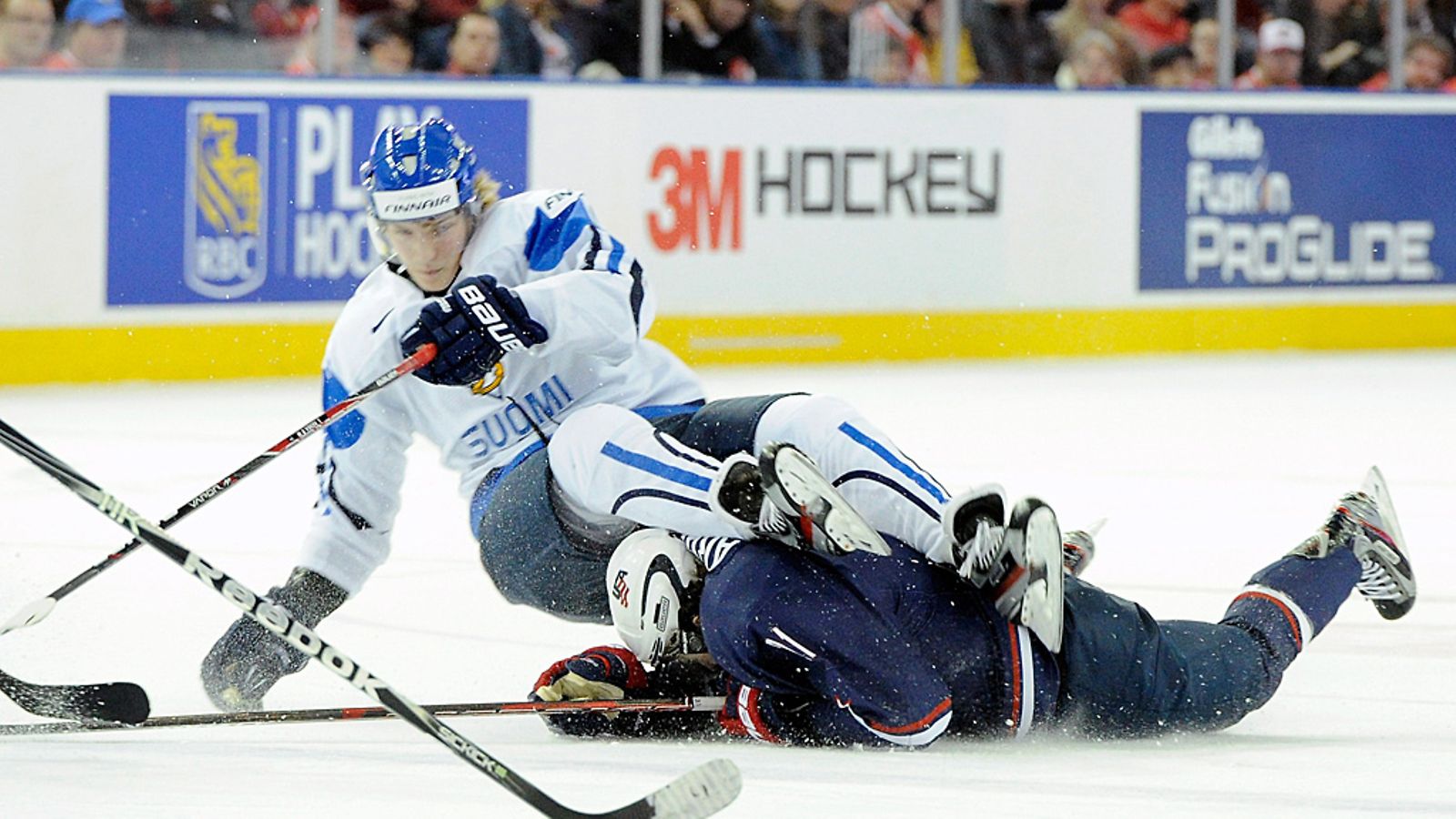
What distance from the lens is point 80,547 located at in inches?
183

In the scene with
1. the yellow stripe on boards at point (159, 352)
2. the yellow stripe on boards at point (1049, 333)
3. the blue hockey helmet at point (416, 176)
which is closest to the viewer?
the blue hockey helmet at point (416, 176)

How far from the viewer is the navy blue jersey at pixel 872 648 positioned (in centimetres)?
294

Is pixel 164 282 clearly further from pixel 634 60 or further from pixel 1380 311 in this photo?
pixel 1380 311

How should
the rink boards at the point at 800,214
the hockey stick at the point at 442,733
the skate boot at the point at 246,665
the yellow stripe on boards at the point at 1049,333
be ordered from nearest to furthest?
the hockey stick at the point at 442,733 < the skate boot at the point at 246,665 < the rink boards at the point at 800,214 < the yellow stripe on boards at the point at 1049,333

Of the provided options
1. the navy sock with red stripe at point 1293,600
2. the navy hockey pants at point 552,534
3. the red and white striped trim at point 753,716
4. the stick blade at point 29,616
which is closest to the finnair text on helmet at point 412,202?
the navy hockey pants at point 552,534

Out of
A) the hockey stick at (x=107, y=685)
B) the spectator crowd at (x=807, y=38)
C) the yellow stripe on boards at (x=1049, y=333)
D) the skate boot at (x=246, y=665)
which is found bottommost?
the yellow stripe on boards at (x=1049, y=333)

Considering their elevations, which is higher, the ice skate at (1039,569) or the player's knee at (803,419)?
the player's knee at (803,419)

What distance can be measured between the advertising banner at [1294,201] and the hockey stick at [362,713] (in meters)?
6.19

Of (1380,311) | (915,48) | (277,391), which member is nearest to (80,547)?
(277,391)

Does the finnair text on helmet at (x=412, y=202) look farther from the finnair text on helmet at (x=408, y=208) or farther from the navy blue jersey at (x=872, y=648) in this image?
the navy blue jersey at (x=872, y=648)

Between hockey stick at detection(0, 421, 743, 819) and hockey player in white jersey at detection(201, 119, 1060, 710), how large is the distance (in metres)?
0.51

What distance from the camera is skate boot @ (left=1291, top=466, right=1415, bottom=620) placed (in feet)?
11.5

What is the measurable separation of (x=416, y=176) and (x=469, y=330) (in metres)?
0.30

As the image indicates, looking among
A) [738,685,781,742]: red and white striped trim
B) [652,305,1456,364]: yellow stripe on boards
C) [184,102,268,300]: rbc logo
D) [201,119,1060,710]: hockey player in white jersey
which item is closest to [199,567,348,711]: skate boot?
[201,119,1060,710]: hockey player in white jersey
